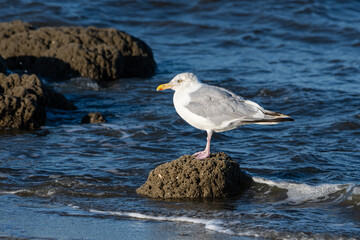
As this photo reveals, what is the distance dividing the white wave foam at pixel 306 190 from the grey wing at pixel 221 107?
0.94 m

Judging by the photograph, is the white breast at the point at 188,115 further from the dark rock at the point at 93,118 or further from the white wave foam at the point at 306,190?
the dark rock at the point at 93,118

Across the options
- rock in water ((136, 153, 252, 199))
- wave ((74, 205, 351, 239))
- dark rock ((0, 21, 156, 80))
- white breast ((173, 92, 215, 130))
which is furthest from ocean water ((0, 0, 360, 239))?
white breast ((173, 92, 215, 130))

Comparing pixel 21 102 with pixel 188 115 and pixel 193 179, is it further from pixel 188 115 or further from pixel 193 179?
pixel 193 179

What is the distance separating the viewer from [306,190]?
237 inches

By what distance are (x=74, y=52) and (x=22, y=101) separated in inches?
118

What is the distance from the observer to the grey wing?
5.63 metres

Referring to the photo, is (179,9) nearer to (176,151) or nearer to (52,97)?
(52,97)

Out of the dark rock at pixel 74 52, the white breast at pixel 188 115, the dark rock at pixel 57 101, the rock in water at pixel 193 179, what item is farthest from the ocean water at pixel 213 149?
the white breast at pixel 188 115

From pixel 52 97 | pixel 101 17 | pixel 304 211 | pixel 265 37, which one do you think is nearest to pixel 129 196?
pixel 304 211

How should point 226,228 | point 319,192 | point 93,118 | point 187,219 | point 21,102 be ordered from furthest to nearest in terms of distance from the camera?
point 93,118
point 21,102
point 319,192
point 187,219
point 226,228

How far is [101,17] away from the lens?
17000 millimetres

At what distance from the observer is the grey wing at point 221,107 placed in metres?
5.63

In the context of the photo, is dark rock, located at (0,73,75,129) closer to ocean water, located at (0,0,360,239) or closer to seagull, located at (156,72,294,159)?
ocean water, located at (0,0,360,239)

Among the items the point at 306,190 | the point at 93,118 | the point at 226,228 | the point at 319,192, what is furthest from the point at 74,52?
the point at 226,228
